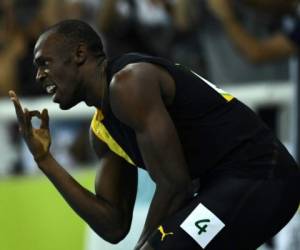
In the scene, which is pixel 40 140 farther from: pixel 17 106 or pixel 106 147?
pixel 106 147

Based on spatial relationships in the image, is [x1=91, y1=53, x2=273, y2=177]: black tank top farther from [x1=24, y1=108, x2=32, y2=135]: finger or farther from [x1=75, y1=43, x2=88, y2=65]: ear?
[x1=24, y1=108, x2=32, y2=135]: finger

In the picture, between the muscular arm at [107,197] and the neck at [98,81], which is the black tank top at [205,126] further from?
the muscular arm at [107,197]

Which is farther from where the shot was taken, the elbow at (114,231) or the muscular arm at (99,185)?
the elbow at (114,231)

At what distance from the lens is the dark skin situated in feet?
12.6

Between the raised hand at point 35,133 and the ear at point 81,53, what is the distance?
0.35m

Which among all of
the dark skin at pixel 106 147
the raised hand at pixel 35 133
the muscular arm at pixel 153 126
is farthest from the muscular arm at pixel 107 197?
the muscular arm at pixel 153 126

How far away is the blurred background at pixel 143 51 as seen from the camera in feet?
21.1

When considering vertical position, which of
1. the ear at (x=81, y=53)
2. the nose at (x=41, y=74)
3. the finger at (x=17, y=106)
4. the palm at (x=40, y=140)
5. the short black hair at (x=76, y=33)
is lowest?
the palm at (x=40, y=140)

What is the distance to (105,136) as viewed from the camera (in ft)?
14.3

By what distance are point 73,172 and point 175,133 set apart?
2734mm

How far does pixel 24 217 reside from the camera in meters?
6.71

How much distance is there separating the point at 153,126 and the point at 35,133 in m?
0.70

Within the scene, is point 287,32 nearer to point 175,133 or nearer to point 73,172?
point 73,172

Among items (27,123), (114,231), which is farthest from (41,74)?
(114,231)
